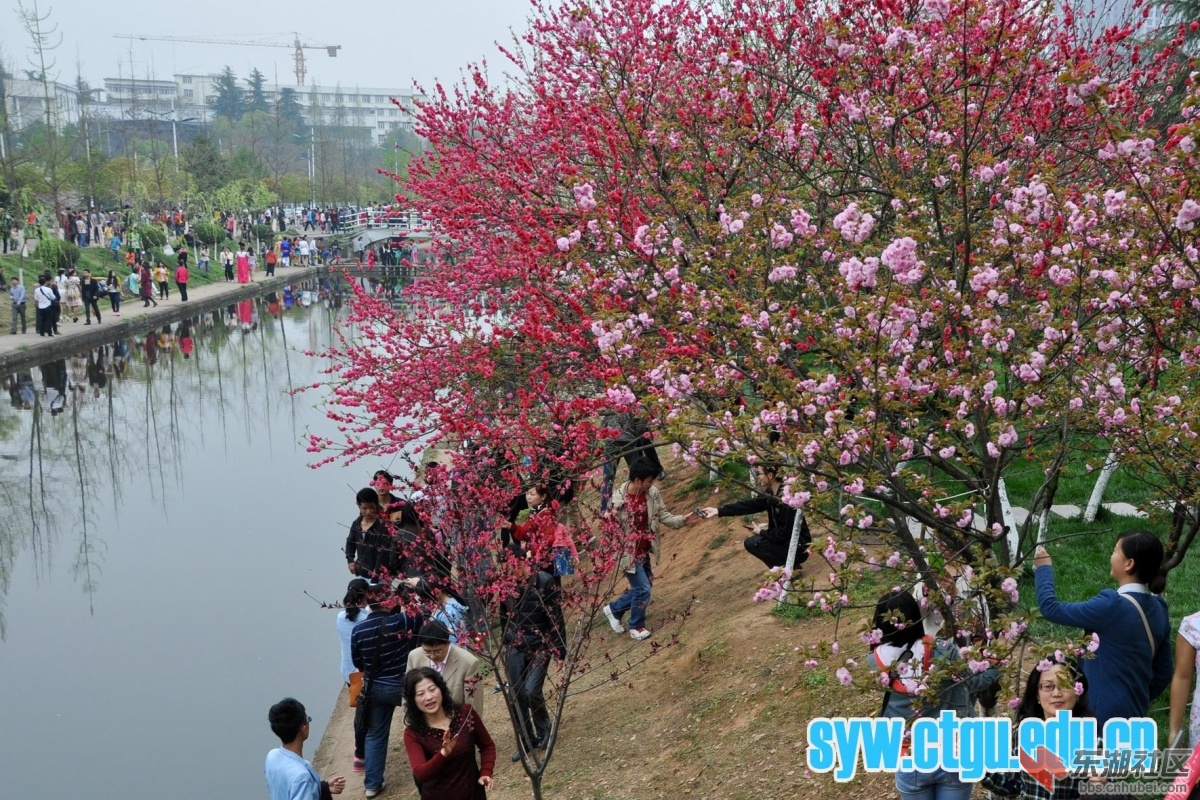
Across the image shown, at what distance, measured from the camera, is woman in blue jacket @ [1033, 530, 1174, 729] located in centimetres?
439

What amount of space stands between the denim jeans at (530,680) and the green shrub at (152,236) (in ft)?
134

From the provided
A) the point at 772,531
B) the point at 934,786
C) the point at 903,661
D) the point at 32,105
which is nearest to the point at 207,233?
the point at 772,531

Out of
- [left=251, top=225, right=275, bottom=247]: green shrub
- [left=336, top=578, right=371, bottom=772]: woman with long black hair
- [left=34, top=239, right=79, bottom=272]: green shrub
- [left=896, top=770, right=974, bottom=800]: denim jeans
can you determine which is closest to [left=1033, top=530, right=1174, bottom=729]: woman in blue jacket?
[left=896, top=770, right=974, bottom=800]: denim jeans

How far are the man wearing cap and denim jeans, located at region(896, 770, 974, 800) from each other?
2424mm

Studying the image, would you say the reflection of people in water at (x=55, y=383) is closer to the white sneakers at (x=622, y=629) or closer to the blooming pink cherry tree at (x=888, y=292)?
the blooming pink cherry tree at (x=888, y=292)

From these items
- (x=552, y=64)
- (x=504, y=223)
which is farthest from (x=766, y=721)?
(x=552, y=64)

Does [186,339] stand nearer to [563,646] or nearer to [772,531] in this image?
[772,531]

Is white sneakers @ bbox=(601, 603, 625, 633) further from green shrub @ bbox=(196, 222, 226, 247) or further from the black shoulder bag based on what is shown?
green shrub @ bbox=(196, 222, 226, 247)

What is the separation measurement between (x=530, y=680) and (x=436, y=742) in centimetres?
220

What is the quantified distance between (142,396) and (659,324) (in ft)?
65.8

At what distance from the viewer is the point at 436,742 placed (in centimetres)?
522

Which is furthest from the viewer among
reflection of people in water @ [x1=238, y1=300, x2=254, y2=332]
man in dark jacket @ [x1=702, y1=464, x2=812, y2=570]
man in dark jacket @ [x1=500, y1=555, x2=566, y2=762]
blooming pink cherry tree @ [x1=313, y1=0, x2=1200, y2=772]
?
reflection of people in water @ [x1=238, y1=300, x2=254, y2=332]

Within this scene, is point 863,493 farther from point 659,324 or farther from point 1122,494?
point 1122,494

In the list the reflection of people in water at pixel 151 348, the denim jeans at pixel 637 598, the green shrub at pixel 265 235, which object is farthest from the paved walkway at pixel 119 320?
the denim jeans at pixel 637 598
